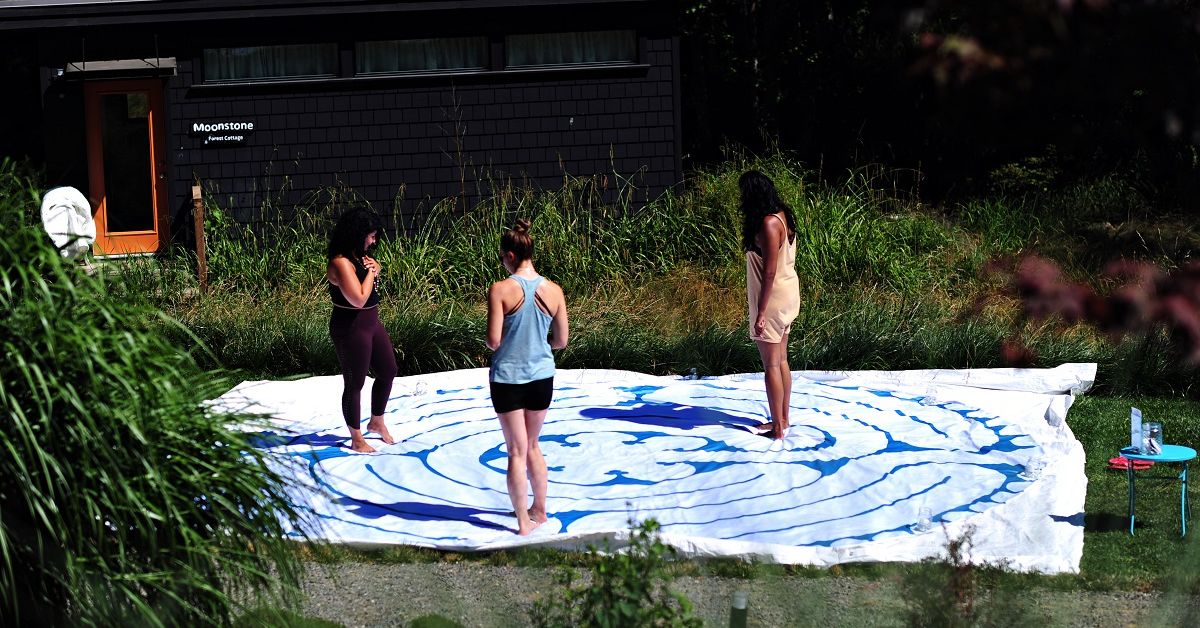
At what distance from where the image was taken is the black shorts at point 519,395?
18.7ft

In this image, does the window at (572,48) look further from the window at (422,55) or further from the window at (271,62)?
the window at (271,62)

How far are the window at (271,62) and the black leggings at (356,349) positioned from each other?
833cm

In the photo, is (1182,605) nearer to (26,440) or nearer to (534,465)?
(534,465)

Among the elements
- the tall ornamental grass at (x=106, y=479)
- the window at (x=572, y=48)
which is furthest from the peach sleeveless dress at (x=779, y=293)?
the window at (x=572, y=48)

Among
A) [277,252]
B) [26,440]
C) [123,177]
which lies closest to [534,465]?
[26,440]

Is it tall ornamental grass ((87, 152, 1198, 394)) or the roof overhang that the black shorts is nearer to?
tall ornamental grass ((87, 152, 1198, 394))

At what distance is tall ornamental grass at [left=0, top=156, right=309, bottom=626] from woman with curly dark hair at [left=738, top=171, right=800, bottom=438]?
3.82 metres

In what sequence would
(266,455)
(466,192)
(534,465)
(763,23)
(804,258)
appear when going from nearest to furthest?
(266,455)
(534,465)
(804,258)
(466,192)
(763,23)

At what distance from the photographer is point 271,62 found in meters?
14.9

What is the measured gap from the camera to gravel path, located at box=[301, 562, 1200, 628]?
15.3ft

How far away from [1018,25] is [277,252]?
11754 millimetres

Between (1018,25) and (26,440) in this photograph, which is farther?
(26,440)

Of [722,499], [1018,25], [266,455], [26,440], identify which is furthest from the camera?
[722,499]

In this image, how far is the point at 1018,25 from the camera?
6.68 ft
